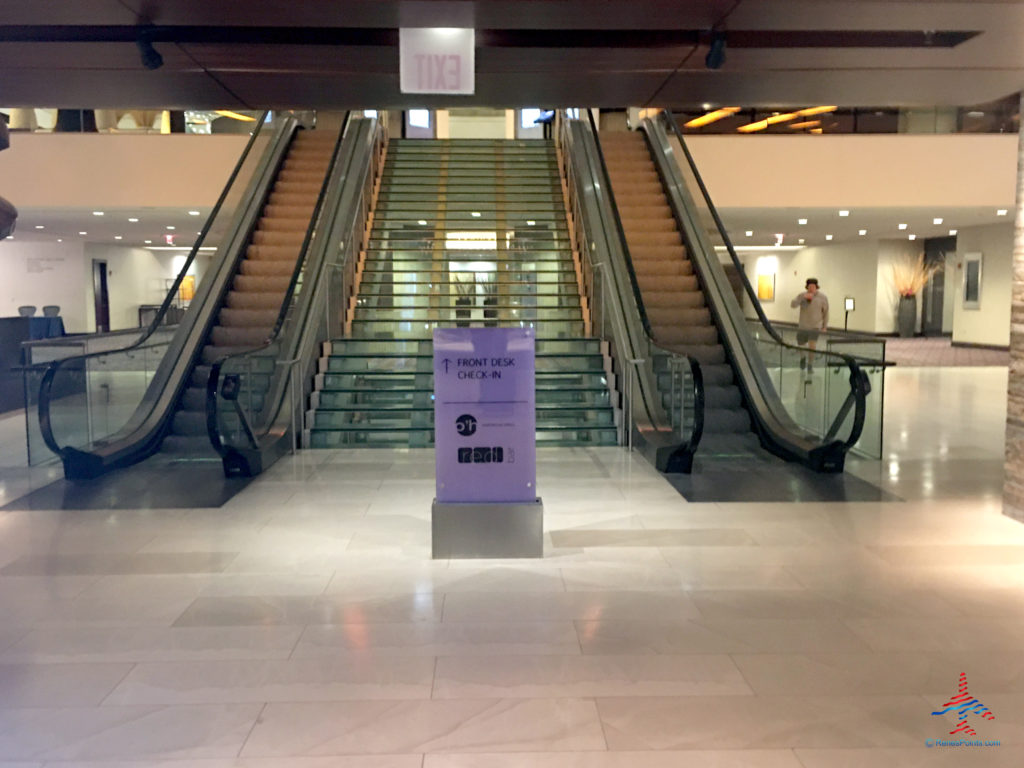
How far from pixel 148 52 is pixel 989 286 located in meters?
20.5

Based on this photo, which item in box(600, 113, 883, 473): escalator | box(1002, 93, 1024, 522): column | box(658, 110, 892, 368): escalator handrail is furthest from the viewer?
box(600, 113, 883, 473): escalator

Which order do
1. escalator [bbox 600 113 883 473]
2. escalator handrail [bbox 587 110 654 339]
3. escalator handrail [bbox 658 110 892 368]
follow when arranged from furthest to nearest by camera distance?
escalator handrail [bbox 587 110 654 339], escalator [bbox 600 113 883 473], escalator handrail [bbox 658 110 892 368]

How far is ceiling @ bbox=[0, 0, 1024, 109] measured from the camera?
484cm

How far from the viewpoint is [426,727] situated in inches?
124

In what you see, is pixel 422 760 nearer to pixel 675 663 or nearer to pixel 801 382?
pixel 675 663

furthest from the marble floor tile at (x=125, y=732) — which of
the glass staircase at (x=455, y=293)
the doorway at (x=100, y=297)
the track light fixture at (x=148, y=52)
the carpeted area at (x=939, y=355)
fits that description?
the doorway at (x=100, y=297)

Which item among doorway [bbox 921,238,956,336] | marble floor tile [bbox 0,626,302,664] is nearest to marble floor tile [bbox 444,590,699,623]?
marble floor tile [bbox 0,626,302,664]

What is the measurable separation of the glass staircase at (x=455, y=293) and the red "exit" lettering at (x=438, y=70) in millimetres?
4320

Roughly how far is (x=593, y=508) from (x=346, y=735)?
3486mm

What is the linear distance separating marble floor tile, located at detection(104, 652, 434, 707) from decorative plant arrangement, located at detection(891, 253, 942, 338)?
2549 centimetres

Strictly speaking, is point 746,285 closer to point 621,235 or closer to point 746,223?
point 621,235

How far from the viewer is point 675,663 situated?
12.1ft

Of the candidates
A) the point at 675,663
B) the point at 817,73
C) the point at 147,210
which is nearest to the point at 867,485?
the point at 817,73

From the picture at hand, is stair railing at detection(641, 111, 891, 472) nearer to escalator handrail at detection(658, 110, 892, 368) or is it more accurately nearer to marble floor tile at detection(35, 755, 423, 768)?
escalator handrail at detection(658, 110, 892, 368)
